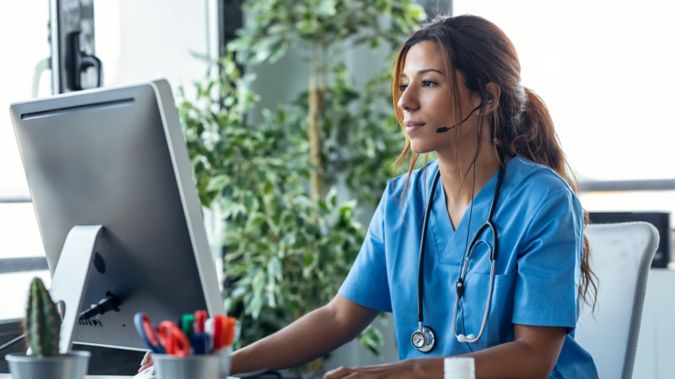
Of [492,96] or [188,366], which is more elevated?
[492,96]

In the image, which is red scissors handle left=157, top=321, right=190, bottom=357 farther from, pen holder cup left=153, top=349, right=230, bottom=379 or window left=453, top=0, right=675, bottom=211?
window left=453, top=0, right=675, bottom=211

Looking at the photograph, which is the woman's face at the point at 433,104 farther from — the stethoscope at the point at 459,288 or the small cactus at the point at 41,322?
the small cactus at the point at 41,322

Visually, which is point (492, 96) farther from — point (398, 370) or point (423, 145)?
point (398, 370)

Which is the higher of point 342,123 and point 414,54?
point 414,54

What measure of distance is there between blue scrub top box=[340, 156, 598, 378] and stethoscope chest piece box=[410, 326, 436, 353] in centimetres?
1

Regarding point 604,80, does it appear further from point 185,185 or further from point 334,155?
point 185,185

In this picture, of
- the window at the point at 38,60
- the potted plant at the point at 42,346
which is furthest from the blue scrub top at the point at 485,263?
the window at the point at 38,60

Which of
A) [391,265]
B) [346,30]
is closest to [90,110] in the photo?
[391,265]

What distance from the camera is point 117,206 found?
3.93ft

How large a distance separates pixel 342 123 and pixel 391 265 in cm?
154

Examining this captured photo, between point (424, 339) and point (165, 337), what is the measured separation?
0.66 m

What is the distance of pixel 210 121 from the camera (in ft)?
9.34

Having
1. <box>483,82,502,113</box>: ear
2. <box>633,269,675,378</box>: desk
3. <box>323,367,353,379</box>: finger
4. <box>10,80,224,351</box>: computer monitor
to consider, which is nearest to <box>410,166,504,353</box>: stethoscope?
<box>483,82,502,113</box>: ear

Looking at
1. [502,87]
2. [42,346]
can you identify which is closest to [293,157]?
[502,87]
